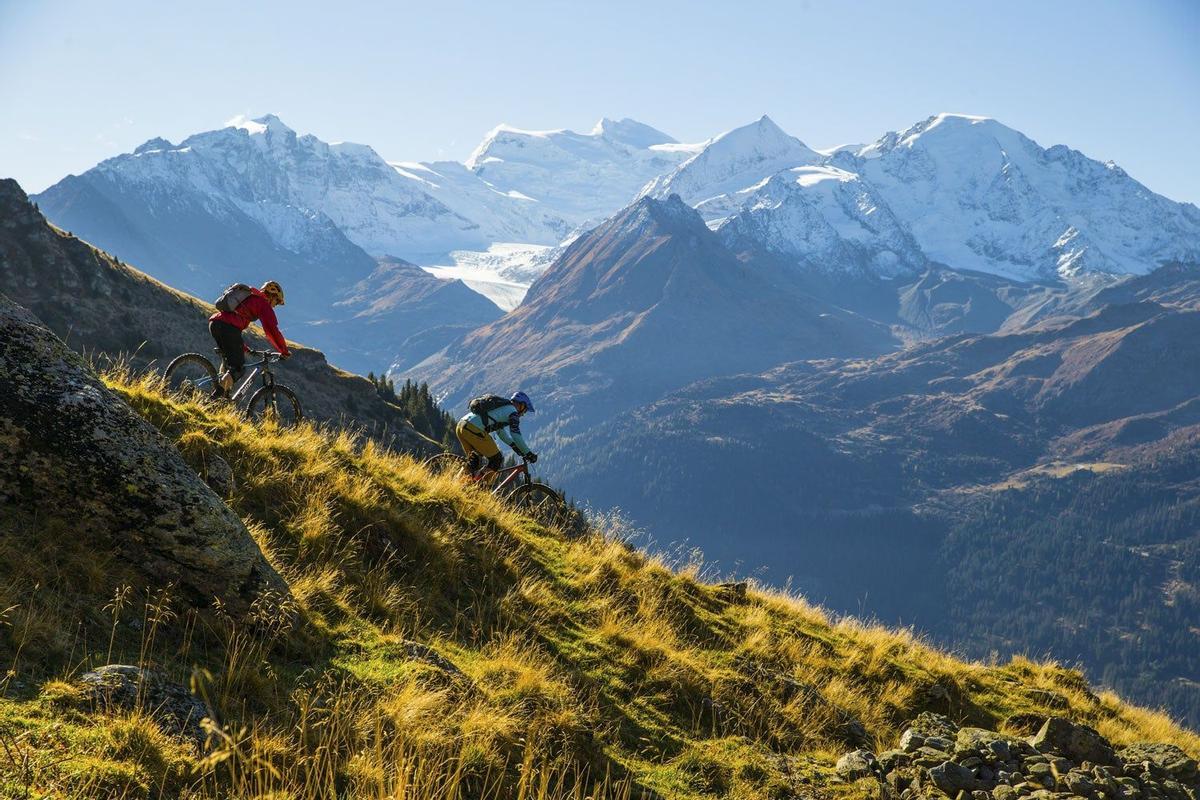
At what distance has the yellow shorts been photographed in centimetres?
1891

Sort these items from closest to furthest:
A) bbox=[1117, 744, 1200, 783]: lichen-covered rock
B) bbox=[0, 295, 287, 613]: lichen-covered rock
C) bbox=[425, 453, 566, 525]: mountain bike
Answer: bbox=[0, 295, 287, 613]: lichen-covered rock < bbox=[1117, 744, 1200, 783]: lichen-covered rock < bbox=[425, 453, 566, 525]: mountain bike

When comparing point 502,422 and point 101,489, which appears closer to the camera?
point 101,489

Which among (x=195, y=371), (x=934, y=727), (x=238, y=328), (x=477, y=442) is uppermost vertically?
(x=238, y=328)

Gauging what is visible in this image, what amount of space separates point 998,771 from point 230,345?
603 inches

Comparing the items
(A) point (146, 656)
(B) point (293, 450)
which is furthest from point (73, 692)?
(B) point (293, 450)

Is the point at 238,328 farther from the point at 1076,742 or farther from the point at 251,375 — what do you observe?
the point at 1076,742

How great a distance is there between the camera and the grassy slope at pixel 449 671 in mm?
5656

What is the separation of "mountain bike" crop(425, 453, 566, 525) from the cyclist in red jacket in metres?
4.07

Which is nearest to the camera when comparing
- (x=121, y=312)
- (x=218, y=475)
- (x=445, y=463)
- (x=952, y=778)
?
(x=952, y=778)

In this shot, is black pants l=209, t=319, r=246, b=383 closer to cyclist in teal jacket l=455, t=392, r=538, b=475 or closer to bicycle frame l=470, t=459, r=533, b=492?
cyclist in teal jacket l=455, t=392, r=538, b=475

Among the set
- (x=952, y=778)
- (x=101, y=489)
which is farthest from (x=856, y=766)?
(x=101, y=489)

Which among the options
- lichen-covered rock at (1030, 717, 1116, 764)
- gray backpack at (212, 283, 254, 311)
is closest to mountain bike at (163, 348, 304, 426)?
gray backpack at (212, 283, 254, 311)

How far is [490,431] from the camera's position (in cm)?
1902

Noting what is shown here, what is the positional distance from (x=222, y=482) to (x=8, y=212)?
328 ft
